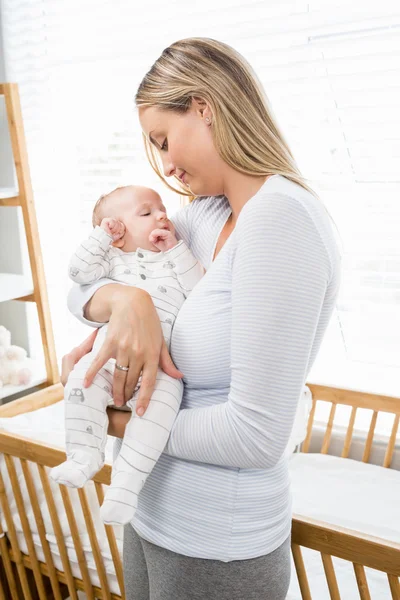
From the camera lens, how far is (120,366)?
0.95 metres

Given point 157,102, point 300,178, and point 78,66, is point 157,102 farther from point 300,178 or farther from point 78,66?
point 78,66

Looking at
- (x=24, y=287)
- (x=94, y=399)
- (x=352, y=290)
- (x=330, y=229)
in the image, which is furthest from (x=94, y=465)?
(x=24, y=287)

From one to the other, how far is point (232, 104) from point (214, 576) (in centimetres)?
68

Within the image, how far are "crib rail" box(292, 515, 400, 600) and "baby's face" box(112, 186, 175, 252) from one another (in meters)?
0.56

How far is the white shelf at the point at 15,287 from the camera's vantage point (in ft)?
7.52

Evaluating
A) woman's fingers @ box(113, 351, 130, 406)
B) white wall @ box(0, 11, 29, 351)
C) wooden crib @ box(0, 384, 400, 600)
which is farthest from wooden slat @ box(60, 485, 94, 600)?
white wall @ box(0, 11, 29, 351)

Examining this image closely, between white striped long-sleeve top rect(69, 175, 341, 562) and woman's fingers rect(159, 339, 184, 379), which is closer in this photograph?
white striped long-sleeve top rect(69, 175, 341, 562)

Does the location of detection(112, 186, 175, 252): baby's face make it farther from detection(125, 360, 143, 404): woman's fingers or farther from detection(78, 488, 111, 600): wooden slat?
detection(78, 488, 111, 600): wooden slat

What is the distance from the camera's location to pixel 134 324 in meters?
0.95

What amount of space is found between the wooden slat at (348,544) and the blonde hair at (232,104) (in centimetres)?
56

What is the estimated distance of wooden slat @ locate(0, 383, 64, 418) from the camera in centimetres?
213

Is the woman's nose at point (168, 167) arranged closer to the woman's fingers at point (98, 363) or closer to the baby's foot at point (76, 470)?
the woman's fingers at point (98, 363)

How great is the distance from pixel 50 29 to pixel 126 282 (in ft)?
→ 5.48

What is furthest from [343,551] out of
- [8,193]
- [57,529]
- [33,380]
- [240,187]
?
[8,193]
